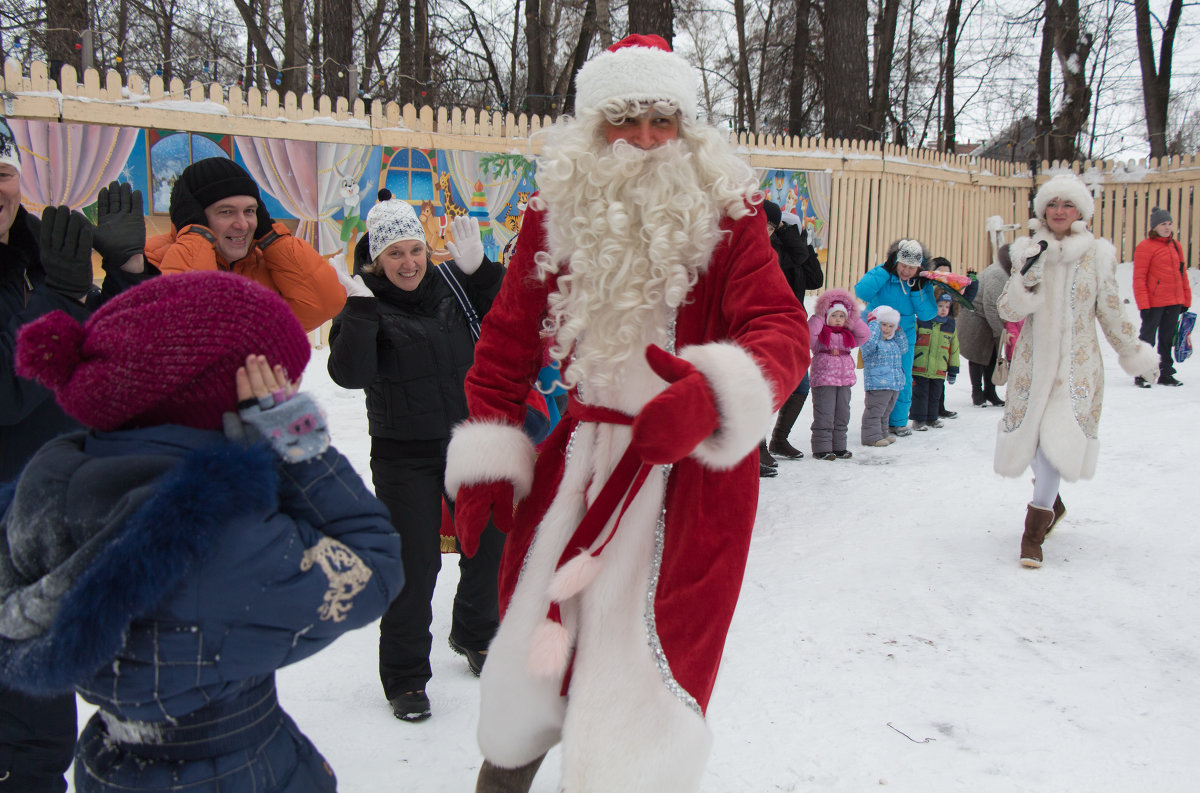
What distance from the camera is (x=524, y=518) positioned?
221 centimetres

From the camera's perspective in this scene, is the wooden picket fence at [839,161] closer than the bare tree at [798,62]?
Yes

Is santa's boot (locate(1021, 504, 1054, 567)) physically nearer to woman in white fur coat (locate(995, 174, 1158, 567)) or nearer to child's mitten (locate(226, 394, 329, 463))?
woman in white fur coat (locate(995, 174, 1158, 567))

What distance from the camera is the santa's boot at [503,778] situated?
84.0 inches

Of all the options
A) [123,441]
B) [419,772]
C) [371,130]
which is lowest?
[419,772]

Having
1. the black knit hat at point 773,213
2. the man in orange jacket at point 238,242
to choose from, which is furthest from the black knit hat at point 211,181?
the black knit hat at point 773,213

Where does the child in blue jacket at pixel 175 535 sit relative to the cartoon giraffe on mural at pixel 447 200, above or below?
below

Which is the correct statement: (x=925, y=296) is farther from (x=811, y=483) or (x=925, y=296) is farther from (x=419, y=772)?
(x=419, y=772)

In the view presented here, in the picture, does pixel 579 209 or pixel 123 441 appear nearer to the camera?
pixel 123 441

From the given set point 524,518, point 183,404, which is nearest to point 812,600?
point 524,518

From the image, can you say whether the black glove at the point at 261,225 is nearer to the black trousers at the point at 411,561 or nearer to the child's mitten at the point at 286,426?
the black trousers at the point at 411,561

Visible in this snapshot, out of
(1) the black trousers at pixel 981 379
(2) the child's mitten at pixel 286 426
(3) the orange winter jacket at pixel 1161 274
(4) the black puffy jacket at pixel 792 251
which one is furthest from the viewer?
(3) the orange winter jacket at pixel 1161 274

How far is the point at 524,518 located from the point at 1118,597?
3.46 meters

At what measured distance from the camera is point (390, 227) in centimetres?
309

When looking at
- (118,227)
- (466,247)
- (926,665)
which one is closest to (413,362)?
(466,247)
